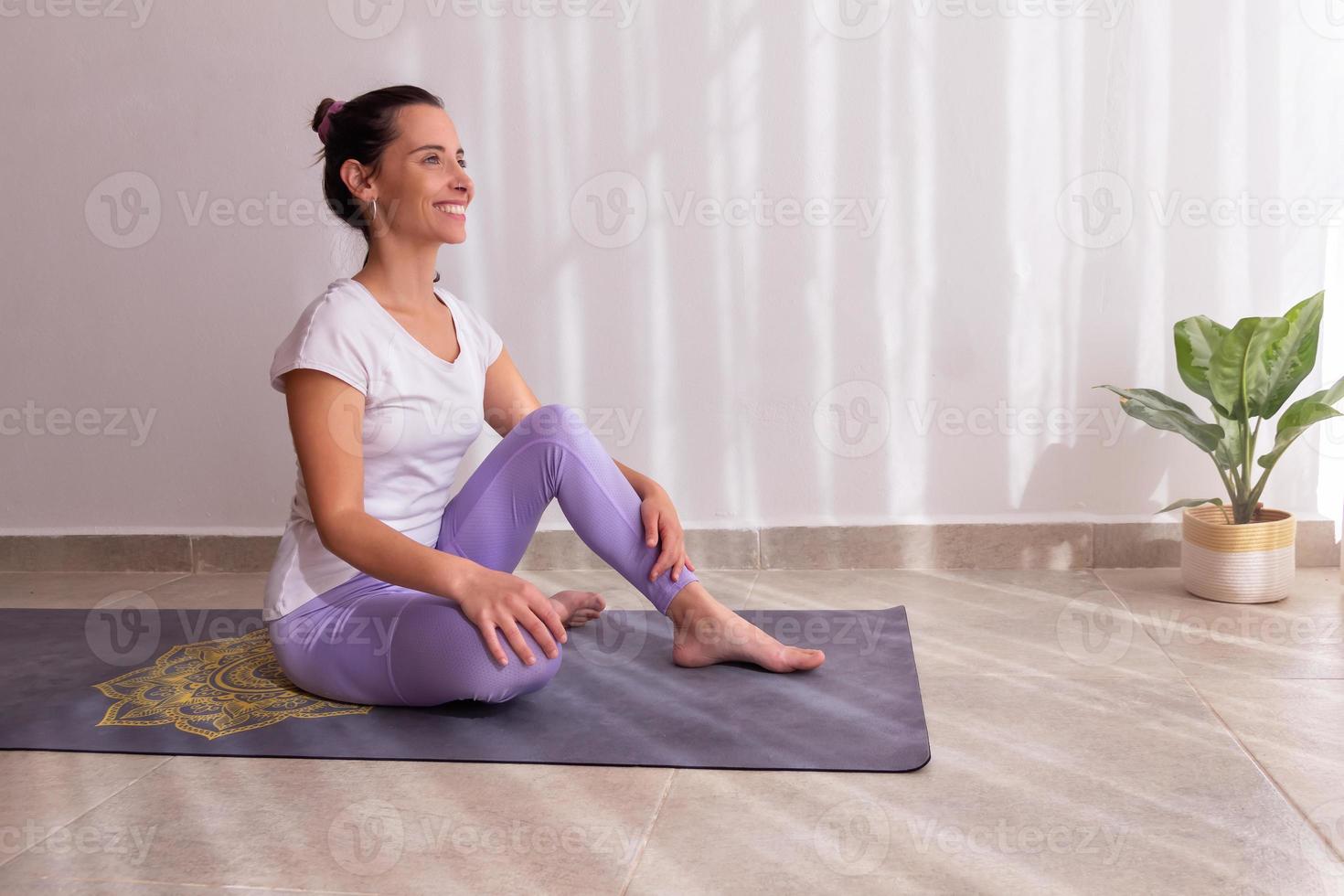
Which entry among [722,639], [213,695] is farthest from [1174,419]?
[213,695]

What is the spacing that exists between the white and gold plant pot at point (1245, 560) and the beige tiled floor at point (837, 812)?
1.14 feet

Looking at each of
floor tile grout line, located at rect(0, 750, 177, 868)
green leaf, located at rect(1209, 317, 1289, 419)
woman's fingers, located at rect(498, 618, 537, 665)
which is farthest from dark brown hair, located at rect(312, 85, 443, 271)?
green leaf, located at rect(1209, 317, 1289, 419)

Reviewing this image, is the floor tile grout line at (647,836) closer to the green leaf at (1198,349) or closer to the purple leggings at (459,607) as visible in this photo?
the purple leggings at (459,607)

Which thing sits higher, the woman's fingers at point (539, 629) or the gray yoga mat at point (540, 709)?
the woman's fingers at point (539, 629)

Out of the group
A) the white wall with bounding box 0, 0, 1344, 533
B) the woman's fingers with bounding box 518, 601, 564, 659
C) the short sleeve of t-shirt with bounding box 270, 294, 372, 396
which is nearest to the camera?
the woman's fingers with bounding box 518, 601, 564, 659

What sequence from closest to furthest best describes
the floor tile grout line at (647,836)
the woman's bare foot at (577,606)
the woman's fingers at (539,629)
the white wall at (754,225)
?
the floor tile grout line at (647,836)
the woman's fingers at (539,629)
the woman's bare foot at (577,606)
the white wall at (754,225)

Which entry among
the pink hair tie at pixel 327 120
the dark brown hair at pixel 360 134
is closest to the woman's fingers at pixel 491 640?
the dark brown hair at pixel 360 134

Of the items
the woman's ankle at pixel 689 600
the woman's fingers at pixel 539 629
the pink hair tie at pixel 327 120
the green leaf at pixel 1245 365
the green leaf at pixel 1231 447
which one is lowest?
the woman's ankle at pixel 689 600

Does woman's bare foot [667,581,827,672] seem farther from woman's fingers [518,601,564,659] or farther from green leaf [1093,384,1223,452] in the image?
green leaf [1093,384,1223,452]

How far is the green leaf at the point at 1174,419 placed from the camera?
2283 mm

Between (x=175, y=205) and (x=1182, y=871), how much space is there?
2584mm

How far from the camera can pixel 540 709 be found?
1.75 m

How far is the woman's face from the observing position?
5.99 feet

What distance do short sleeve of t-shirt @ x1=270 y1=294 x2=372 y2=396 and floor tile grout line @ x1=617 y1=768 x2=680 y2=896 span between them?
75cm
